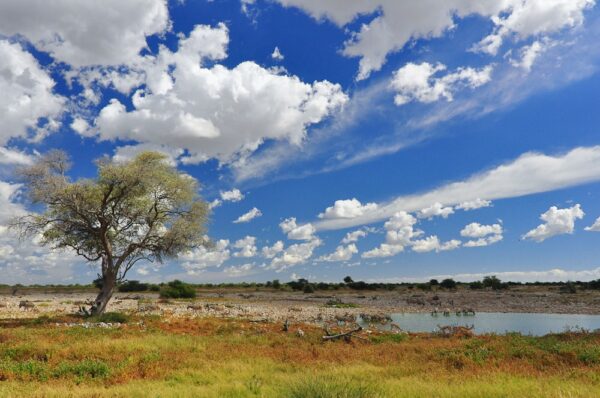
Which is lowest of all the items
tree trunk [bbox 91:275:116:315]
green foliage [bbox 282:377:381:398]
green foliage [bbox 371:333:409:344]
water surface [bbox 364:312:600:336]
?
water surface [bbox 364:312:600:336]

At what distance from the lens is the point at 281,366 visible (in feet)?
49.5

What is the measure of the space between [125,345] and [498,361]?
48.5ft

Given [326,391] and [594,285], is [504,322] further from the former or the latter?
[594,285]

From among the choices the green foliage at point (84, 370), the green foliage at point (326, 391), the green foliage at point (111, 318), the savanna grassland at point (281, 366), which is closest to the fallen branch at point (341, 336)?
the savanna grassland at point (281, 366)

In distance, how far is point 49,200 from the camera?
29812 millimetres

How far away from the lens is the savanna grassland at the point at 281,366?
1068 centimetres

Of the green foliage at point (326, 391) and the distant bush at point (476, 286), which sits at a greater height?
the green foliage at point (326, 391)

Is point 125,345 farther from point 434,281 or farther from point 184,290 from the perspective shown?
point 434,281

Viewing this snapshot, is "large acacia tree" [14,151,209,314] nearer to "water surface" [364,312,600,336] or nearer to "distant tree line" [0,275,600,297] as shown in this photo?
"water surface" [364,312,600,336]

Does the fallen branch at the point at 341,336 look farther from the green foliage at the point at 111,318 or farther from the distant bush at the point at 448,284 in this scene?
the distant bush at the point at 448,284

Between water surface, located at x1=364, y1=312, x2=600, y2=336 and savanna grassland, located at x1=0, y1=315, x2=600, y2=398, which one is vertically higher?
savanna grassland, located at x1=0, y1=315, x2=600, y2=398

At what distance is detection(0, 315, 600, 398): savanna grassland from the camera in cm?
1068

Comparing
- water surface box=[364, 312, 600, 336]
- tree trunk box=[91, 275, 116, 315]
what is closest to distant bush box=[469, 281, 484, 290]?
water surface box=[364, 312, 600, 336]

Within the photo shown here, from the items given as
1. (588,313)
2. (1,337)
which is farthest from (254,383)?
(588,313)
